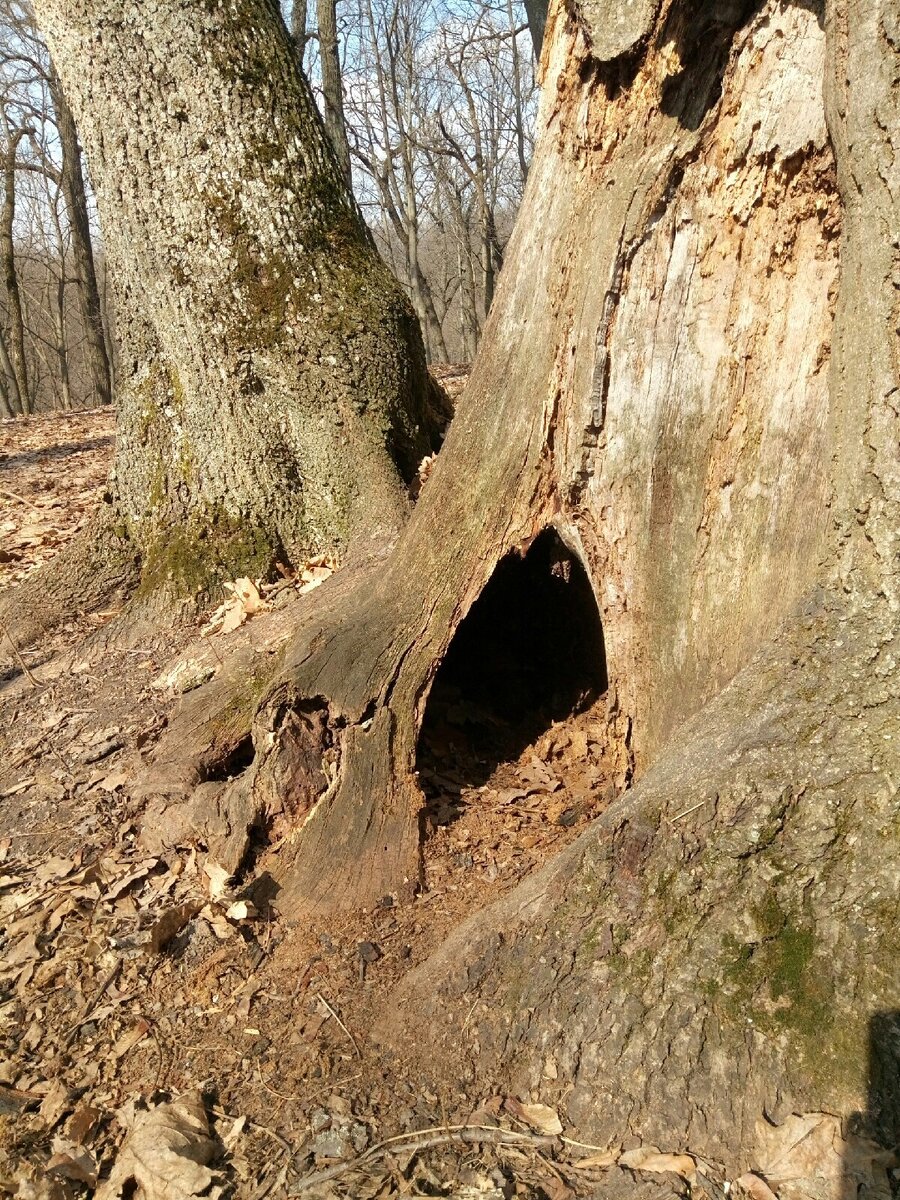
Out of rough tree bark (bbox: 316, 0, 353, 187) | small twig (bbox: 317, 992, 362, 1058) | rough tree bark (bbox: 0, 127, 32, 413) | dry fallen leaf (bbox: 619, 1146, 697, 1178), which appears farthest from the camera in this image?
rough tree bark (bbox: 0, 127, 32, 413)

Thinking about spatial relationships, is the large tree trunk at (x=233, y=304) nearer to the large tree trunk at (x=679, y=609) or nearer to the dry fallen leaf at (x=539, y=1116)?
the large tree trunk at (x=679, y=609)

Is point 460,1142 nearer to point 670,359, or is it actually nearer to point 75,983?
point 75,983

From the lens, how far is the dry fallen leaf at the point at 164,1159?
2.07 m

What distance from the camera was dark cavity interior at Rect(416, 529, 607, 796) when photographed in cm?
Result: 393

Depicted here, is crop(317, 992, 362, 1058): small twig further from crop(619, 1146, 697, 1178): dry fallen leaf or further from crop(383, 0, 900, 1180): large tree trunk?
crop(619, 1146, 697, 1178): dry fallen leaf

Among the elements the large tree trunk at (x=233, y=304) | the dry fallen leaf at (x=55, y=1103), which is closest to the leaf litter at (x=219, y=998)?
the dry fallen leaf at (x=55, y=1103)

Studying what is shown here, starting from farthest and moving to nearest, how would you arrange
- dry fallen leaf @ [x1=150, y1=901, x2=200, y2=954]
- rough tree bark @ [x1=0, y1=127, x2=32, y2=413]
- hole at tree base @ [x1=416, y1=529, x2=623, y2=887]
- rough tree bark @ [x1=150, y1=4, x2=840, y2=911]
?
rough tree bark @ [x1=0, y1=127, x2=32, y2=413] → hole at tree base @ [x1=416, y1=529, x2=623, y2=887] → dry fallen leaf @ [x1=150, y1=901, x2=200, y2=954] → rough tree bark @ [x1=150, y1=4, x2=840, y2=911]

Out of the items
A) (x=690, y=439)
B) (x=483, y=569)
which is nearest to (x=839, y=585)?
(x=690, y=439)

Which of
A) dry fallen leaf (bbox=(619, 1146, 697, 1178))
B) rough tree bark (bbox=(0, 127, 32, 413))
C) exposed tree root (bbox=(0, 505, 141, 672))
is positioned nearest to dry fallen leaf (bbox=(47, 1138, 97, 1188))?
dry fallen leaf (bbox=(619, 1146, 697, 1178))

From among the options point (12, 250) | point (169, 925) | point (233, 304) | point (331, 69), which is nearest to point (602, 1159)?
point (169, 925)

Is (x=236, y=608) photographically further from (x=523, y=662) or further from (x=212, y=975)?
(x=212, y=975)

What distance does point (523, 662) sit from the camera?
426 cm

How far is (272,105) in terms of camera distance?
404 cm

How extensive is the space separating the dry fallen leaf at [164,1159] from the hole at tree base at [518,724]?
1097mm
